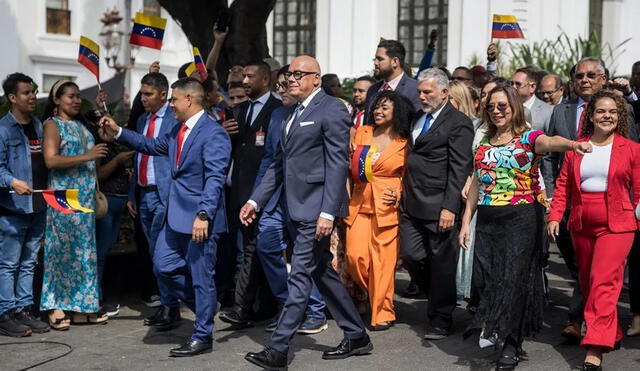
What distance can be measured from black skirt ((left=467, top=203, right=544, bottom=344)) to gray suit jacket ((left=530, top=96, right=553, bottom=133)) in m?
1.97

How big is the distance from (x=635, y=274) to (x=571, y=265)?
89cm

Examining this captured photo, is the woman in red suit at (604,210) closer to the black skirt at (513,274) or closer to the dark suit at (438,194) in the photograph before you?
the black skirt at (513,274)

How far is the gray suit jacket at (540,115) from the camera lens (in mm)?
8945

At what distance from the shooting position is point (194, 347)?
7.32 m

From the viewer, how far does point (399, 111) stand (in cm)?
827

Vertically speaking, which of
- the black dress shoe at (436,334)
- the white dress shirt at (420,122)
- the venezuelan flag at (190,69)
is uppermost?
the venezuelan flag at (190,69)

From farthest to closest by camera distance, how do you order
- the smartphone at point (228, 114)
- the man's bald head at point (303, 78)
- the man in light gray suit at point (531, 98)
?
the smartphone at point (228, 114)
the man in light gray suit at point (531, 98)
the man's bald head at point (303, 78)

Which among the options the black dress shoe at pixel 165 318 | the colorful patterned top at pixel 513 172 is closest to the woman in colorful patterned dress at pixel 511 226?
the colorful patterned top at pixel 513 172

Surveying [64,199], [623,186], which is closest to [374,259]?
[623,186]

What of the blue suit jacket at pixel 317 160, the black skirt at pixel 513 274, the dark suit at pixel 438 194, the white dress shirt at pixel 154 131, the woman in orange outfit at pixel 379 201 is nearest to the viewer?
the black skirt at pixel 513 274

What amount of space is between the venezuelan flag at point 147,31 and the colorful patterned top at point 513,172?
4.01 m

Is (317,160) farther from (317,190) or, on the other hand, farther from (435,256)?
(435,256)

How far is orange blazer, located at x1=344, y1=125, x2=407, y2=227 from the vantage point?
826cm

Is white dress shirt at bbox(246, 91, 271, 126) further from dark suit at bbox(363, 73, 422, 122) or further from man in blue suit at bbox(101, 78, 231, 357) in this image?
man in blue suit at bbox(101, 78, 231, 357)
